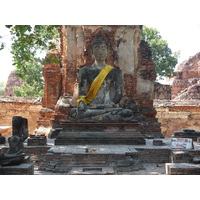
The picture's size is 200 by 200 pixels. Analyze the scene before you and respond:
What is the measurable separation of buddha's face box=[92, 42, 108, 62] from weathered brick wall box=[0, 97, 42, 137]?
8430 mm

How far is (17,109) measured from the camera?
16578 mm

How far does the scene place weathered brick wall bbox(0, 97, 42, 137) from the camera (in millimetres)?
16469

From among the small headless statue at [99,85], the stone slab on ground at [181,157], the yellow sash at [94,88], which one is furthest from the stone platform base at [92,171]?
the yellow sash at [94,88]

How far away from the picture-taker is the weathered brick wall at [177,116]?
15.9 meters

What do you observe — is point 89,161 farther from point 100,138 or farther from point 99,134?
point 99,134

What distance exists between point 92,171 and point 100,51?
489 centimetres

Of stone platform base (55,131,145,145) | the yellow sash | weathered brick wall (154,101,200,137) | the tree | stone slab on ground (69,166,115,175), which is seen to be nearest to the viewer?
stone slab on ground (69,166,115,175)

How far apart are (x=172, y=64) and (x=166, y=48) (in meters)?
1.47

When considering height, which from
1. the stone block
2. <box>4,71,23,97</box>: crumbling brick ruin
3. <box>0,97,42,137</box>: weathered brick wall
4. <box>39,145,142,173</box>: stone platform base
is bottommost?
<box>39,145,142,173</box>: stone platform base

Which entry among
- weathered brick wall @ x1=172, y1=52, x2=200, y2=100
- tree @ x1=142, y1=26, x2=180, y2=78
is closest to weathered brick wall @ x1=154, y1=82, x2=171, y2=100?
tree @ x1=142, y1=26, x2=180, y2=78

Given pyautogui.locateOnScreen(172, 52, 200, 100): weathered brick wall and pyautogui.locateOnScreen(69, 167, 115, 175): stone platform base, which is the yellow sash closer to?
pyautogui.locateOnScreen(69, 167, 115, 175): stone platform base

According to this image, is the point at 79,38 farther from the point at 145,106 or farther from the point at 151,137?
the point at 151,137

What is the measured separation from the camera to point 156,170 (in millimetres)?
5391

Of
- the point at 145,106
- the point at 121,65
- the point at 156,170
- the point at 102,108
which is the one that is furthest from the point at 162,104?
the point at 156,170
